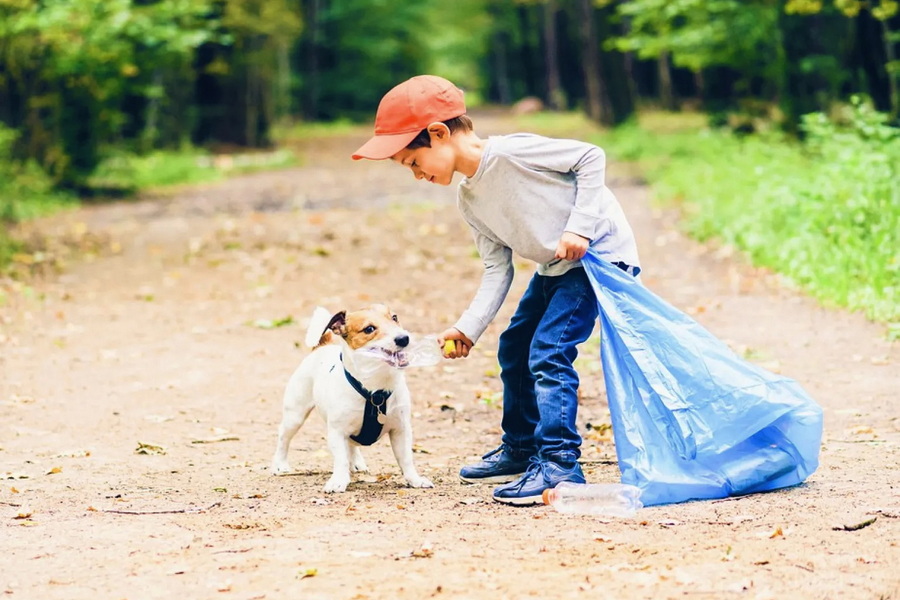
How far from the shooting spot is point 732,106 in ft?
Answer: 77.5

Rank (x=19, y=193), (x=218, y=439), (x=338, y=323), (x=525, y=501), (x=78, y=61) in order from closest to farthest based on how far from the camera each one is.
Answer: (x=525, y=501) < (x=338, y=323) < (x=218, y=439) < (x=19, y=193) < (x=78, y=61)

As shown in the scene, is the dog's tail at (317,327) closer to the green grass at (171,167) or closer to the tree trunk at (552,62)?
the green grass at (171,167)

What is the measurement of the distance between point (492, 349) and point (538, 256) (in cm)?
400

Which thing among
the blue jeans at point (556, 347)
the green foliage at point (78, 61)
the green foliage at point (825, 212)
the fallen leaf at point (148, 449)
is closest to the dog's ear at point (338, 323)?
the blue jeans at point (556, 347)

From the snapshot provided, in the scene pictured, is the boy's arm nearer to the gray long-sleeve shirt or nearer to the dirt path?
the gray long-sleeve shirt

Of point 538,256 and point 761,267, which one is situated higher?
point 538,256

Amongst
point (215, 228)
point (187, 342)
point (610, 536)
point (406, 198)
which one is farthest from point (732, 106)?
point (610, 536)

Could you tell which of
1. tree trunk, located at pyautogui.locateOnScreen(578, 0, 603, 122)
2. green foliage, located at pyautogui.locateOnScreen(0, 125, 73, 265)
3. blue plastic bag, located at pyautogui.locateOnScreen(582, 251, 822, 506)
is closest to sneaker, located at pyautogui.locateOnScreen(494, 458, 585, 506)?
blue plastic bag, located at pyautogui.locateOnScreen(582, 251, 822, 506)

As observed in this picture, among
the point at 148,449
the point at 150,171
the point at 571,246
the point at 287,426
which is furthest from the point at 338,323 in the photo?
the point at 150,171

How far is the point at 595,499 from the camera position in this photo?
462 centimetres

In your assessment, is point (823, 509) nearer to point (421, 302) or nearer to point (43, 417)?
point (43, 417)

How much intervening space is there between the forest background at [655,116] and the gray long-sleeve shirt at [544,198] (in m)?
3.80

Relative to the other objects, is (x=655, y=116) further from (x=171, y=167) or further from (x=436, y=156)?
(x=436, y=156)

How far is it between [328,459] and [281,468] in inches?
18.8
